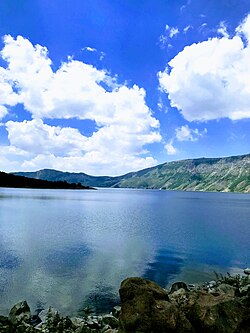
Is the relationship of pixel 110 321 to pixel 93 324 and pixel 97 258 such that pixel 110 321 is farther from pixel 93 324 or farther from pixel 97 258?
pixel 97 258

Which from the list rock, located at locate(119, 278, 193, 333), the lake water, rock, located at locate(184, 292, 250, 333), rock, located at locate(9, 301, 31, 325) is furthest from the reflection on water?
rock, located at locate(119, 278, 193, 333)

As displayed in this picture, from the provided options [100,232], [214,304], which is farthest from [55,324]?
[100,232]

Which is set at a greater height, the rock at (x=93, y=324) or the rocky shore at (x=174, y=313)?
the rocky shore at (x=174, y=313)

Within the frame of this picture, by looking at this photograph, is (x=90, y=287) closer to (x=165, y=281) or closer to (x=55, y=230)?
(x=165, y=281)

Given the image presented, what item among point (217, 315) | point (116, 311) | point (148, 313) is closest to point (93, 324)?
point (116, 311)

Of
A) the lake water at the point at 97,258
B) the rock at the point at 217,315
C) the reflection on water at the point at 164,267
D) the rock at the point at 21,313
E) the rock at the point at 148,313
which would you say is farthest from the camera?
the reflection on water at the point at 164,267

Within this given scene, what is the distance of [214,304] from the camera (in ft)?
52.2

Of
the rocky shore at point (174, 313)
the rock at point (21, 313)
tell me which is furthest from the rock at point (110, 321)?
the rock at point (21, 313)

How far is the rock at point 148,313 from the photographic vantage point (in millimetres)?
14867

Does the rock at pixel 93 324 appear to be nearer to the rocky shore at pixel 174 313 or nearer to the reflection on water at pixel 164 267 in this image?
the rocky shore at pixel 174 313

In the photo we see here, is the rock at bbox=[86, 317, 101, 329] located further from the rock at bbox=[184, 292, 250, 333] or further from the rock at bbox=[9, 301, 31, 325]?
the rock at bbox=[184, 292, 250, 333]

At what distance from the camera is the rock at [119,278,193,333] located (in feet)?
48.8

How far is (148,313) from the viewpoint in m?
15.2

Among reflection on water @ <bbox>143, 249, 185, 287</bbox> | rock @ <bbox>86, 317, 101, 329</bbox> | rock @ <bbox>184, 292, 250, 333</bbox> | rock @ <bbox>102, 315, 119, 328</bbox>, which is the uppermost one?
rock @ <bbox>184, 292, 250, 333</bbox>
